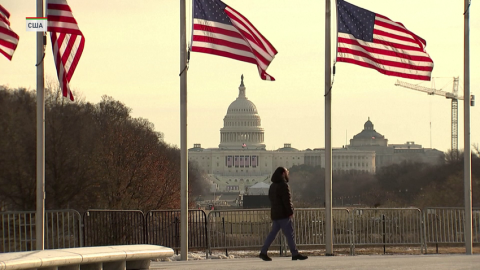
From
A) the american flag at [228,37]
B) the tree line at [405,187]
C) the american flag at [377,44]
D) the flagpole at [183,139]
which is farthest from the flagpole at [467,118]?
the tree line at [405,187]

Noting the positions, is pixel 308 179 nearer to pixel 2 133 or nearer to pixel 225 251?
pixel 2 133

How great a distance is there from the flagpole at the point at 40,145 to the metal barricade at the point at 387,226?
9.94 metres

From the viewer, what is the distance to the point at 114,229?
26.4 m

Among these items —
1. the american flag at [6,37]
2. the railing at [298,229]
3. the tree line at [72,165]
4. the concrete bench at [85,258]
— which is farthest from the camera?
the tree line at [72,165]

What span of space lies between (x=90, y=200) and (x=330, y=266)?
113 ft

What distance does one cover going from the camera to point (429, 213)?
26281 millimetres

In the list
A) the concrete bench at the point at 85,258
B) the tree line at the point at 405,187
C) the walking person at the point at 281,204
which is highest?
the walking person at the point at 281,204

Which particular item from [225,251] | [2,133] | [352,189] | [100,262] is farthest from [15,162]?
[352,189]

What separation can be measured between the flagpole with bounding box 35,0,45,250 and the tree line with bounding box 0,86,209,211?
25.9 metres

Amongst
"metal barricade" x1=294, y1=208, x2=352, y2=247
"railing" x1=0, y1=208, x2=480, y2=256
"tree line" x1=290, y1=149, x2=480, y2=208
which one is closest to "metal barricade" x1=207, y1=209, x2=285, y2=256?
"railing" x1=0, y1=208, x2=480, y2=256

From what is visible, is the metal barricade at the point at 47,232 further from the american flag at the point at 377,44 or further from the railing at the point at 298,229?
the american flag at the point at 377,44

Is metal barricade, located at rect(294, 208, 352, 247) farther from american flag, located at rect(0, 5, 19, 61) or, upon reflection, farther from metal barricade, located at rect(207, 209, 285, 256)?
american flag, located at rect(0, 5, 19, 61)

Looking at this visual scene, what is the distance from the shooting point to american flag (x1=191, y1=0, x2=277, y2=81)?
19.6 metres

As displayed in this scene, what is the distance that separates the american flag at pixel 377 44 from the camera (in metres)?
21.2
